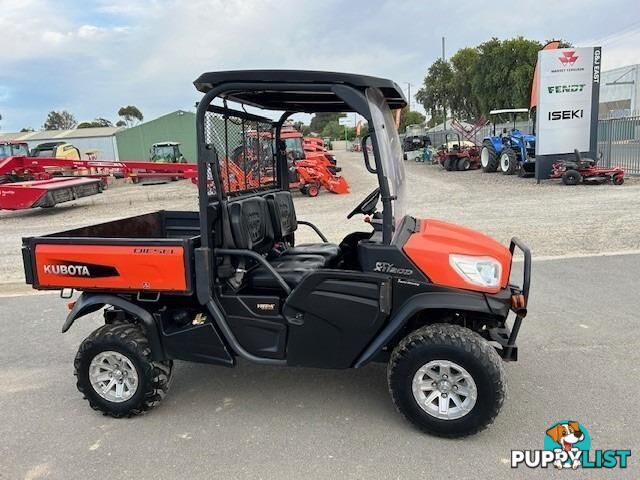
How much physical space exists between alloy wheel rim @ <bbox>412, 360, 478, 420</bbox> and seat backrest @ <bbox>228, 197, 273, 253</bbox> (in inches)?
57.3

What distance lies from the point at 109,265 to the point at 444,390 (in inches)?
88.1

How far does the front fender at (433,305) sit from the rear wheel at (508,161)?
18.2 meters

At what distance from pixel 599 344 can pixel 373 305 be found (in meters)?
2.39

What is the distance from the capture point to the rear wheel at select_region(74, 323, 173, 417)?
3.42 m

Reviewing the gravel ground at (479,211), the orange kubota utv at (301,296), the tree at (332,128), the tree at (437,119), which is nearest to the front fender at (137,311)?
the orange kubota utv at (301,296)

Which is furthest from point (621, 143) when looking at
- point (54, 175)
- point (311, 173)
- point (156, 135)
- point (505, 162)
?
point (156, 135)

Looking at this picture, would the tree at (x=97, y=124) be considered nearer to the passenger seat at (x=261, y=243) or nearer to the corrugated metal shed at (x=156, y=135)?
the corrugated metal shed at (x=156, y=135)

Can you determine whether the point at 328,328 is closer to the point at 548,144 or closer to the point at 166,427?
the point at 166,427

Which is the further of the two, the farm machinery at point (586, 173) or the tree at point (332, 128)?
the farm machinery at point (586, 173)

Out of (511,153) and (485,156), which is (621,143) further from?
(485,156)

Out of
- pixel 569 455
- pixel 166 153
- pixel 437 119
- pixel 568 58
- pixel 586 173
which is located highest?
pixel 437 119

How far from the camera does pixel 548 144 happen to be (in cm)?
1689

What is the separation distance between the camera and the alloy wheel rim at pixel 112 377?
3.47 meters

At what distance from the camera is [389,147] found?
136 inches
